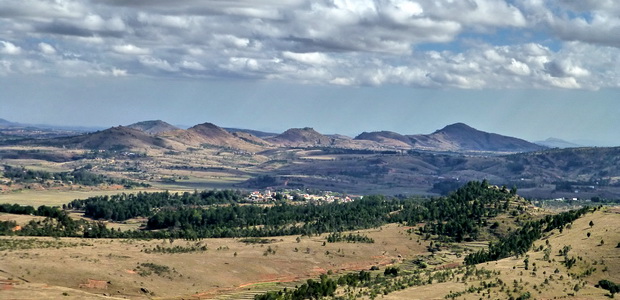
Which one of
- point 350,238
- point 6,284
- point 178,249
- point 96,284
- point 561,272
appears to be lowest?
point 96,284

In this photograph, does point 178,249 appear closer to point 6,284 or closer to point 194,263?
point 194,263

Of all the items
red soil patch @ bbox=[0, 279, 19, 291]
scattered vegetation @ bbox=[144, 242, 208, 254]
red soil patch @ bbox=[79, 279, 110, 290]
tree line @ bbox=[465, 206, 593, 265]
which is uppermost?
tree line @ bbox=[465, 206, 593, 265]

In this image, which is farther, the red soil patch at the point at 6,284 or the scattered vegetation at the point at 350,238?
the scattered vegetation at the point at 350,238

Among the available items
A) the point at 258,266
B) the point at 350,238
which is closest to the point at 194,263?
the point at 258,266

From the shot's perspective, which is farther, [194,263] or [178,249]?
[178,249]

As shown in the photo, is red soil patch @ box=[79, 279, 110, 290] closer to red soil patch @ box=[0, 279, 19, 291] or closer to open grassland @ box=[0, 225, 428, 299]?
open grassland @ box=[0, 225, 428, 299]

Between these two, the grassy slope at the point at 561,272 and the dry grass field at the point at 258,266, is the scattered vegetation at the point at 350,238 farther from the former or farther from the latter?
the grassy slope at the point at 561,272

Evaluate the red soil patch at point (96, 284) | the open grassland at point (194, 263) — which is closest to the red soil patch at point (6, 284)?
the open grassland at point (194, 263)

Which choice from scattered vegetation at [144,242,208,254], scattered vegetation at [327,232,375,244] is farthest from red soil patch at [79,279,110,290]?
scattered vegetation at [327,232,375,244]

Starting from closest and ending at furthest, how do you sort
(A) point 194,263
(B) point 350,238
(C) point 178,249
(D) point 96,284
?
(D) point 96,284 → (A) point 194,263 → (C) point 178,249 → (B) point 350,238

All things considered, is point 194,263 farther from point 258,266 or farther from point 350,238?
point 350,238

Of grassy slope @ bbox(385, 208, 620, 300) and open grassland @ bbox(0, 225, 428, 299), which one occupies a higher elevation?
grassy slope @ bbox(385, 208, 620, 300)

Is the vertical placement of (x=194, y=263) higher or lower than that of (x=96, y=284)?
higher

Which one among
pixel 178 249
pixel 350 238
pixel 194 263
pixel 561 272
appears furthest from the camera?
pixel 350 238
